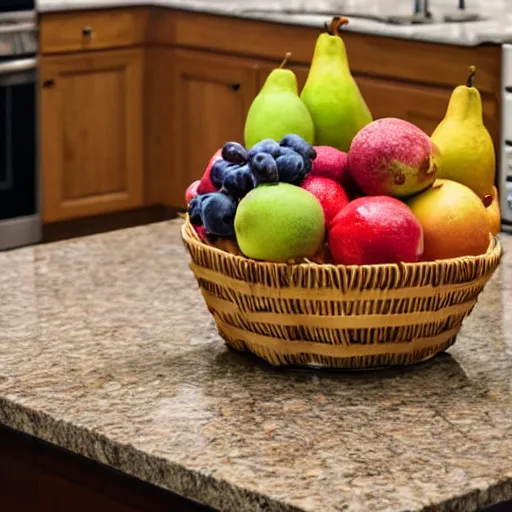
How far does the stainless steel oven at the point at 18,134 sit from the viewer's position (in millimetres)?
4059

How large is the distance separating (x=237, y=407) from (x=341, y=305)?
13cm

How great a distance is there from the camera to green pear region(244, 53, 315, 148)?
3.96 feet

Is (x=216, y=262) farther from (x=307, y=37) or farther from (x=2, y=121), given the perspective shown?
(x=2, y=121)

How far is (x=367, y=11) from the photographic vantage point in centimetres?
441

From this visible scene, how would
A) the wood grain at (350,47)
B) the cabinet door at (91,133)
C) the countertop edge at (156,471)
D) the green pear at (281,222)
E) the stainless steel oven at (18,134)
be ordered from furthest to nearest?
the cabinet door at (91,133)
the stainless steel oven at (18,134)
the wood grain at (350,47)
the green pear at (281,222)
the countertop edge at (156,471)

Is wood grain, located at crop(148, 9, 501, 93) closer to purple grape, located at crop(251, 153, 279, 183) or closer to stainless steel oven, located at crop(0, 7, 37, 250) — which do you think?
stainless steel oven, located at crop(0, 7, 37, 250)

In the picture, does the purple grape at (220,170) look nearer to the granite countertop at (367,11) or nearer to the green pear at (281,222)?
the green pear at (281,222)

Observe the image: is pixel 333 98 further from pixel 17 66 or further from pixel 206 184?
pixel 17 66

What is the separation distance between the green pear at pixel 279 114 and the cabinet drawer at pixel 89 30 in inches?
120

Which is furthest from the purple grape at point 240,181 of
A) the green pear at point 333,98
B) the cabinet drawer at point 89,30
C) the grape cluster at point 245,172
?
the cabinet drawer at point 89,30

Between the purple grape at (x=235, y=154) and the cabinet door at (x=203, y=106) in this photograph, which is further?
the cabinet door at (x=203, y=106)

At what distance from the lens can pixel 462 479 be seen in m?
0.92

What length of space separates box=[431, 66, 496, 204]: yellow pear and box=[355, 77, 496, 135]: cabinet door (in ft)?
7.59

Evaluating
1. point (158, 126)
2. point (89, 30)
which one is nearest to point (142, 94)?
point (158, 126)
